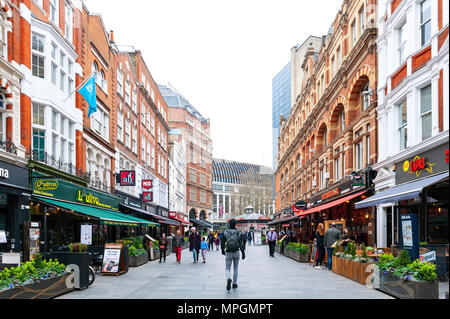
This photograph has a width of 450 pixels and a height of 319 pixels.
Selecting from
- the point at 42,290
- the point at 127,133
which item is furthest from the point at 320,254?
the point at 127,133

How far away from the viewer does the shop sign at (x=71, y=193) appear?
17.7 meters

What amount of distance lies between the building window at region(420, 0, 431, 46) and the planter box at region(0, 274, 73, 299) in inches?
526

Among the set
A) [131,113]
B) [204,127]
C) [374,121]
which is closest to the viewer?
[374,121]

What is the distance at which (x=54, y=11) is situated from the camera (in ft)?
68.9

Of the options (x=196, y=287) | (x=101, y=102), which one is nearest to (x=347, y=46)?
(x=101, y=102)

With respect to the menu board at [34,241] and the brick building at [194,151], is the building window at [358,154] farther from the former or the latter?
the brick building at [194,151]

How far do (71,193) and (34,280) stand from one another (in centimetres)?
1195

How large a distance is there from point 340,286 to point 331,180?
19384mm

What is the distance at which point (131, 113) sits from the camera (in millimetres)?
36188

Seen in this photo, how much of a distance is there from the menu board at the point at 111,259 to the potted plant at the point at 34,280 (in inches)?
161

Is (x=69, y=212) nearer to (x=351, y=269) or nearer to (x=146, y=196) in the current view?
(x=351, y=269)

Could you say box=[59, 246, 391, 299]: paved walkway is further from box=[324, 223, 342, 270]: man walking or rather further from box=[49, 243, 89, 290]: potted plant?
box=[324, 223, 342, 270]: man walking

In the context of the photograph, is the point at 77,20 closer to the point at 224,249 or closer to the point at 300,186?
the point at 224,249

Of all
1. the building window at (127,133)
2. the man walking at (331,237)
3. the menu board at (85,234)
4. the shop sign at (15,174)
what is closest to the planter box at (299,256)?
the man walking at (331,237)
